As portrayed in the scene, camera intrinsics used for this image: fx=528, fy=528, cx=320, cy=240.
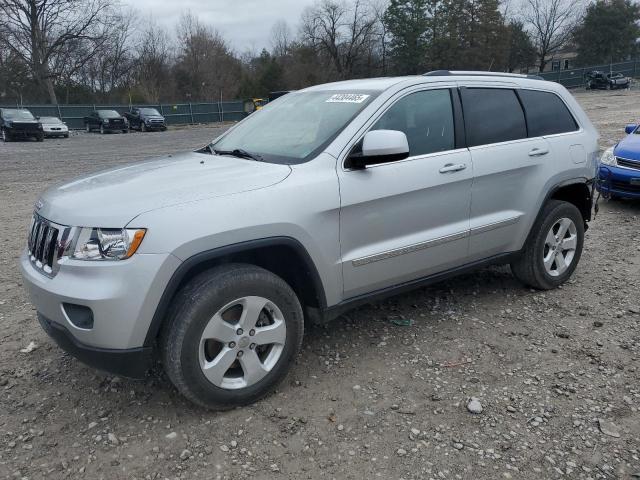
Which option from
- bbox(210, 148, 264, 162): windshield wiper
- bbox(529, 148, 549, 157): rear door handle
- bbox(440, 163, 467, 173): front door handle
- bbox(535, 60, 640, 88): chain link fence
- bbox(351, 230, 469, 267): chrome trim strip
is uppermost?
bbox(535, 60, 640, 88): chain link fence

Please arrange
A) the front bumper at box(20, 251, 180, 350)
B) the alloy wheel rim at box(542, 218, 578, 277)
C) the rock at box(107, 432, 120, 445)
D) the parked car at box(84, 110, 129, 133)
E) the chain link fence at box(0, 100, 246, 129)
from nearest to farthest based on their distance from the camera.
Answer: the front bumper at box(20, 251, 180, 350), the rock at box(107, 432, 120, 445), the alloy wheel rim at box(542, 218, 578, 277), the parked car at box(84, 110, 129, 133), the chain link fence at box(0, 100, 246, 129)

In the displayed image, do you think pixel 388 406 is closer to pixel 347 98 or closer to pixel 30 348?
pixel 347 98

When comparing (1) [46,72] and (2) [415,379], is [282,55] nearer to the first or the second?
(1) [46,72]

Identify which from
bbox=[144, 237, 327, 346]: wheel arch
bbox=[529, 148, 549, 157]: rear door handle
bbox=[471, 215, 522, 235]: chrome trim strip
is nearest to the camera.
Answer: bbox=[144, 237, 327, 346]: wheel arch

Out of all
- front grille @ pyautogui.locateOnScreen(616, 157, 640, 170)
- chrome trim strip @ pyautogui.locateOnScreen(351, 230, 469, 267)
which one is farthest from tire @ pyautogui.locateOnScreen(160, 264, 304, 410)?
front grille @ pyautogui.locateOnScreen(616, 157, 640, 170)

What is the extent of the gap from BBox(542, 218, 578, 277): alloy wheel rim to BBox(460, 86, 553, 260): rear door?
0.40m

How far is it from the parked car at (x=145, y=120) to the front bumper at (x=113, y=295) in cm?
3383

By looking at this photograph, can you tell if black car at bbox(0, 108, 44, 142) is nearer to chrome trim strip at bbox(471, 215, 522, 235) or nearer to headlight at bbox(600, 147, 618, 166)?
headlight at bbox(600, 147, 618, 166)

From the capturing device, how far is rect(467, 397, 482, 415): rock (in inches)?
117

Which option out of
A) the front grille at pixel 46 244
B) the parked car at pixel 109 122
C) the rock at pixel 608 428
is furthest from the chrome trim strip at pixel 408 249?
the parked car at pixel 109 122

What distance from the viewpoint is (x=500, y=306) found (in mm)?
4328

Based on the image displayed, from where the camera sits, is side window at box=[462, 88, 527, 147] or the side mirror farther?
side window at box=[462, 88, 527, 147]

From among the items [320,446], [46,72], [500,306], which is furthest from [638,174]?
[46,72]

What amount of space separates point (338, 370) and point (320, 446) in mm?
735
